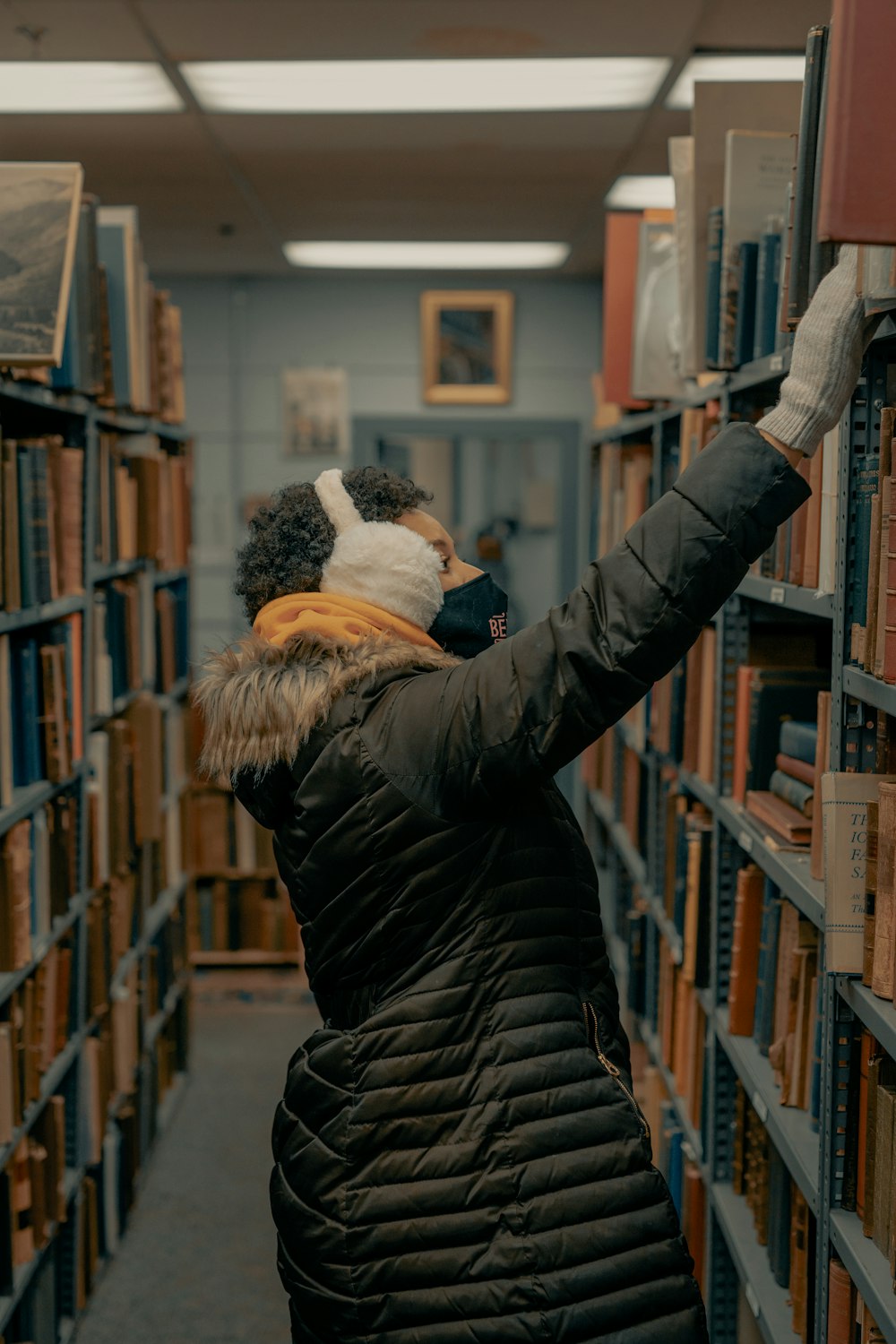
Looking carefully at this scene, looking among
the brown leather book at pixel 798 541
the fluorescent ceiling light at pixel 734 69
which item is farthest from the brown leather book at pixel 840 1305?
the fluorescent ceiling light at pixel 734 69

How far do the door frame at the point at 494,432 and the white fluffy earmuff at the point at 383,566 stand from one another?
4.73 m

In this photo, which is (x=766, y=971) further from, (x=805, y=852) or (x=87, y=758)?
(x=87, y=758)

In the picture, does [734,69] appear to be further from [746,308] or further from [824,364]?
[824,364]

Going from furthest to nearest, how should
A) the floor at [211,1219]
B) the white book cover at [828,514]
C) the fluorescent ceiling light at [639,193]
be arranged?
the fluorescent ceiling light at [639,193]
the floor at [211,1219]
the white book cover at [828,514]

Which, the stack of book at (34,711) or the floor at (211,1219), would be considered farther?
the floor at (211,1219)

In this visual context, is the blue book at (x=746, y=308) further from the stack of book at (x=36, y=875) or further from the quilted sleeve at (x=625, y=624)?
the stack of book at (x=36, y=875)

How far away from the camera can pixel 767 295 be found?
1949 millimetres

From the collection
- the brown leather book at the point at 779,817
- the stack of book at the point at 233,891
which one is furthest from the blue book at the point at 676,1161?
the stack of book at the point at 233,891

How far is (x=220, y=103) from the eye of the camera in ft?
11.5

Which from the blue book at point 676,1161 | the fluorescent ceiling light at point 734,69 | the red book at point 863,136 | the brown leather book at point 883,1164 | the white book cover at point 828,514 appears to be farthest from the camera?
the fluorescent ceiling light at point 734,69

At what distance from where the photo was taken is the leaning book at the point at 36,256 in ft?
6.59

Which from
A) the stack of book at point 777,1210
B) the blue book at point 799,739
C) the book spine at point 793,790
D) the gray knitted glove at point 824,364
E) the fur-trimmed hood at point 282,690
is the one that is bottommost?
the stack of book at point 777,1210

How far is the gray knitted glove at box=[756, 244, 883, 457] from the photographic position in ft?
3.60

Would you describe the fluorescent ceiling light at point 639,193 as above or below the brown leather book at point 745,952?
above
